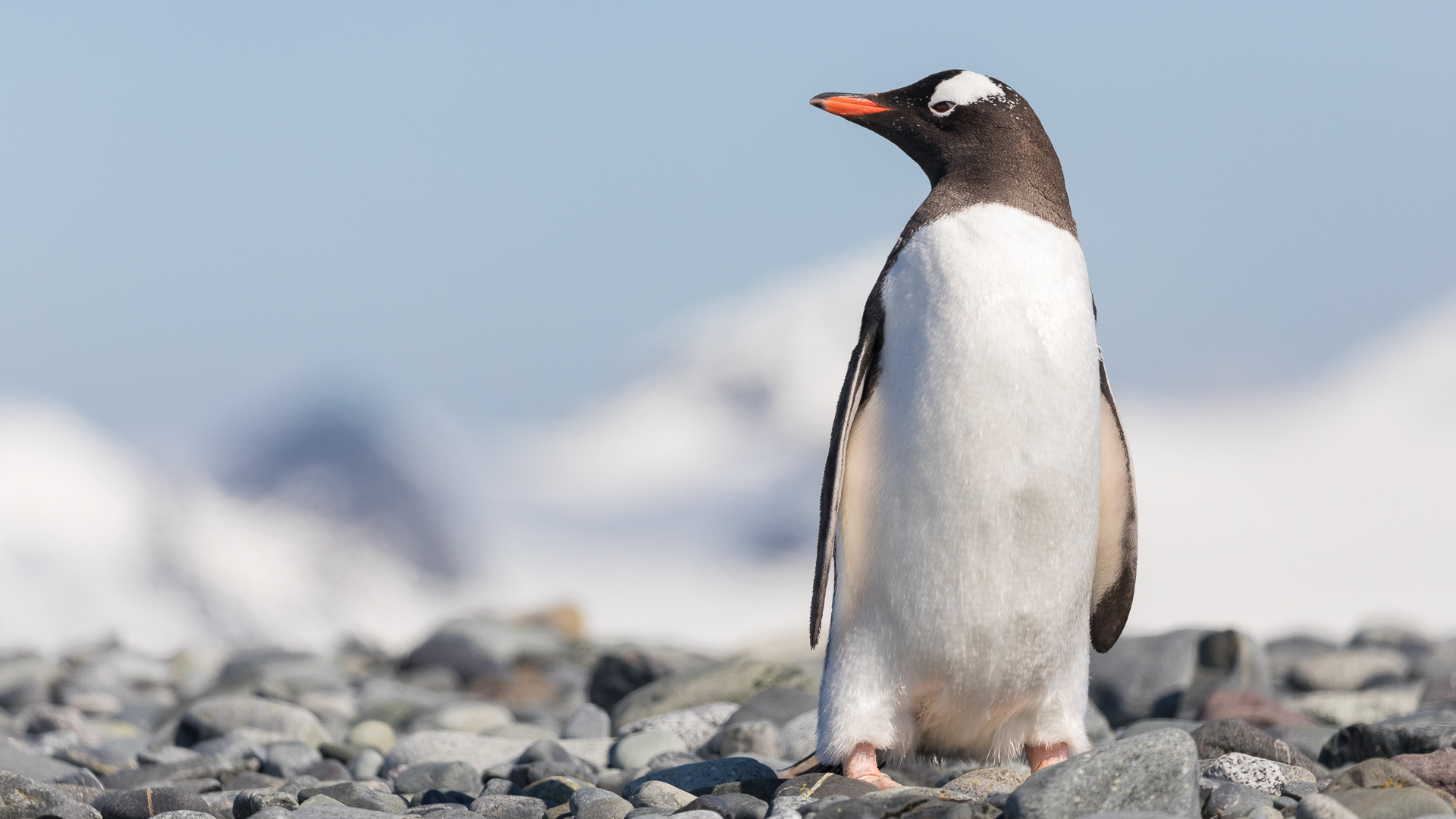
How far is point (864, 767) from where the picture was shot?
12.9 feet

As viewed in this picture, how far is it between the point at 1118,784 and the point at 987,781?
940 millimetres

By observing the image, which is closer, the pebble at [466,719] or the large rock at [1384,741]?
the large rock at [1384,741]

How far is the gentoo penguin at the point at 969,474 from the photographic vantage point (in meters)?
3.84

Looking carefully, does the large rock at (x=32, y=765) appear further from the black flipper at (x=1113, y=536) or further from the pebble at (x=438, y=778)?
the black flipper at (x=1113, y=536)

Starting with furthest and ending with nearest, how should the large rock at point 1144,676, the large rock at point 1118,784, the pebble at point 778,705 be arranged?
1. the large rock at point 1144,676
2. the pebble at point 778,705
3. the large rock at point 1118,784

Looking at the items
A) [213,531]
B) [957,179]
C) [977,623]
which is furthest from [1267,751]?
[213,531]

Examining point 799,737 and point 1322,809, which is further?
point 799,737

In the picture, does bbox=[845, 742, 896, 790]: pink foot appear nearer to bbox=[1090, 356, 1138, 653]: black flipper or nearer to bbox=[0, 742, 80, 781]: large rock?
bbox=[1090, 356, 1138, 653]: black flipper

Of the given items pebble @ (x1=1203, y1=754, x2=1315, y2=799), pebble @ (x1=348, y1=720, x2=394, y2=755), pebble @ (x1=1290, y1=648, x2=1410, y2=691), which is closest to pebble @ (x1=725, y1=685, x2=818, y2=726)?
pebble @ (x1=348, y1=720, x2=394, y2=755)

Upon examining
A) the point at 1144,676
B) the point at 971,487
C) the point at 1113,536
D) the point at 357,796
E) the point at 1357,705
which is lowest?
the point at 1357,705

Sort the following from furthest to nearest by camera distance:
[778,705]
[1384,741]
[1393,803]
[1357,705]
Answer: [1357,705], [778,705], [1384,741], [1393,803]

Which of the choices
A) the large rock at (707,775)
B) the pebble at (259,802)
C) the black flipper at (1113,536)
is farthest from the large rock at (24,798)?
the black flipper at (1113,536)

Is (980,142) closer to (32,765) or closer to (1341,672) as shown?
(32,765)

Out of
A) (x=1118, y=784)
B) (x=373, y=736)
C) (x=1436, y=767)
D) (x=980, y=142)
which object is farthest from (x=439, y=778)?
(x=1436, y=767)
